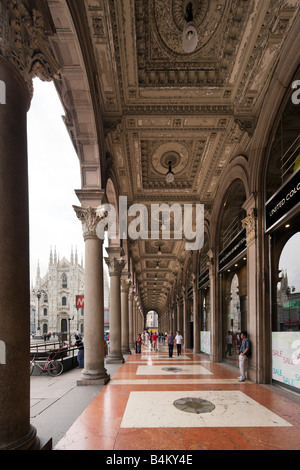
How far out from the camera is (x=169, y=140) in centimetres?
1193

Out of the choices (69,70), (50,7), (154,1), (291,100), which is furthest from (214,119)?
(50,7)

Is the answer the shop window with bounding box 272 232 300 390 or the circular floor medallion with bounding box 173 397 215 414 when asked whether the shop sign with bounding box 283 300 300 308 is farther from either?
the circular floor medallion with bounding box 173 397 215 414

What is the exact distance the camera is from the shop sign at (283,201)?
760 cm

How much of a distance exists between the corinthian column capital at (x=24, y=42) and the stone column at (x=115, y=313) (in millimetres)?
10585

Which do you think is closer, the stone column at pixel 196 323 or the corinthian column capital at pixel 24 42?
Answer: the corinthian column capital at pixel 24 42

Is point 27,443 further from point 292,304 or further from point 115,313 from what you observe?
point 115,313

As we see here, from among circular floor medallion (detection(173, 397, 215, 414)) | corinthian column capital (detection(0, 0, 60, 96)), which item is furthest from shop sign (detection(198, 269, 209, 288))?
corinthian column capital (detection(0, 0, 60, 96))

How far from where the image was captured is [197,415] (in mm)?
5930

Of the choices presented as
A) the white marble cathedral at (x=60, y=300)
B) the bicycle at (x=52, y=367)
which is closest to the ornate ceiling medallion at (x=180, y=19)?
the bicycle at (x=52, y=367)

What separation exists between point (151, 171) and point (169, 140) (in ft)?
7.51

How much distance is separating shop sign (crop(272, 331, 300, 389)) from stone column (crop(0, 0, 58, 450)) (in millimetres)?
6026

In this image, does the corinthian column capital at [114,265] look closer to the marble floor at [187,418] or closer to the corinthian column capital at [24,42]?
the marble floor at [187,418]

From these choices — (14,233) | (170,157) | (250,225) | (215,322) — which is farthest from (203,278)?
(14,233)

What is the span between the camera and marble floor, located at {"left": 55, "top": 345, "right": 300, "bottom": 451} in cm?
462
